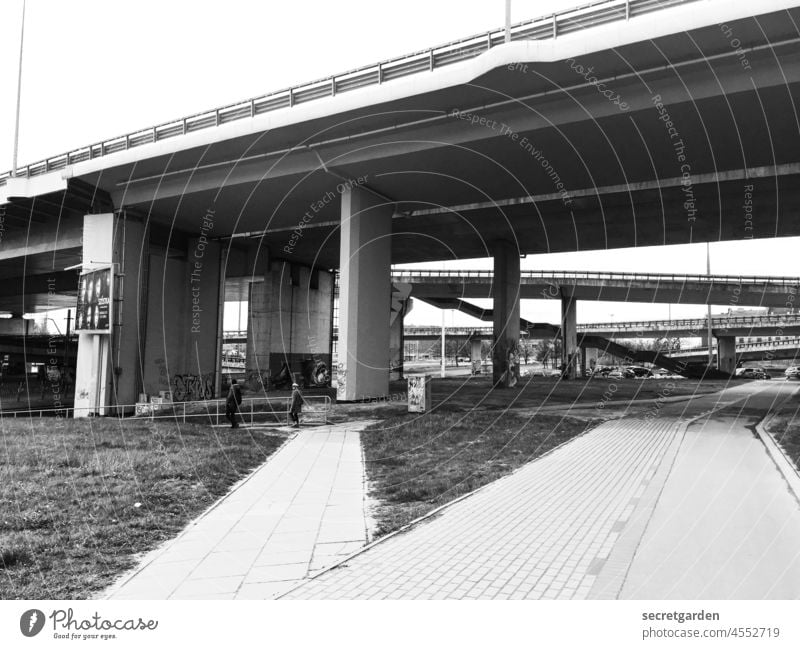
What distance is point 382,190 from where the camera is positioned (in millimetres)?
30203

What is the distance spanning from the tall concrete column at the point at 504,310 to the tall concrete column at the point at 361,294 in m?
15.5

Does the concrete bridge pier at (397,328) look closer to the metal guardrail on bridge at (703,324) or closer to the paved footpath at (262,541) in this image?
the metal guardrail on bridge at (703,324)

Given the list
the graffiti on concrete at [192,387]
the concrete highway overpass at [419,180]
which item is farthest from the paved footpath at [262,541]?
the graffiti on concrete at [192,387]

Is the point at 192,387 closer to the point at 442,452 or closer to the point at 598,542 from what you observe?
the point at 442,452

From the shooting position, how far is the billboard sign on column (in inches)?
1330

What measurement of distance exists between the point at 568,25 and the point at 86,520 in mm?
20006

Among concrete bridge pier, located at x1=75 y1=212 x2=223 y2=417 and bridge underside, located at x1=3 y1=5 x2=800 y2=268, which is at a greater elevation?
bridge underside, located at x1=3 y1=5 x2=800 y2=268

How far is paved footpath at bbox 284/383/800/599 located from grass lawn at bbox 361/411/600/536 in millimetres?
619

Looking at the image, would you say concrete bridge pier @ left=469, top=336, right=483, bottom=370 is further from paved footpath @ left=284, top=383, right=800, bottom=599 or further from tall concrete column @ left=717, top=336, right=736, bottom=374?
paved footpath @ left=284, top=383, right=800, bottom=599

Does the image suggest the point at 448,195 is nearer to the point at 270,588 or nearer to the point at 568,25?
the point at 568,25

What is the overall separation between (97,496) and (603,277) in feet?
203

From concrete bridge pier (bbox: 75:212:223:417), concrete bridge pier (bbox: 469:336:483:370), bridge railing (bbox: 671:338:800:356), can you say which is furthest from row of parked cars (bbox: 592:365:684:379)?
concrete bridge pier (bbox: 75:212:223:417)

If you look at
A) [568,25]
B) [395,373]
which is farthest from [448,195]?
[395,373]

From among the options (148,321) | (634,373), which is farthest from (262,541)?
(634,373)
